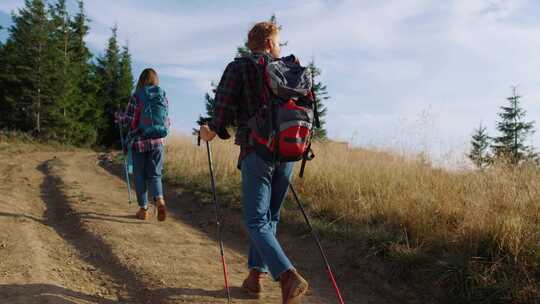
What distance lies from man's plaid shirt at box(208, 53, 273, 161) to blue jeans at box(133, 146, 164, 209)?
3.22 metres

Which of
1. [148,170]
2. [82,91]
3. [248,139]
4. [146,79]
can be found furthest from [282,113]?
[82,91]

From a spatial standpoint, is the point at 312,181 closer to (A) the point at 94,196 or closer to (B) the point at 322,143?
(A) the point at 94,196

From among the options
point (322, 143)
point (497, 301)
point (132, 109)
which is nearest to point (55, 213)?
point (132, 109)

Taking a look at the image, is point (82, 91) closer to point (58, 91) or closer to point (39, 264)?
point (58, 91)

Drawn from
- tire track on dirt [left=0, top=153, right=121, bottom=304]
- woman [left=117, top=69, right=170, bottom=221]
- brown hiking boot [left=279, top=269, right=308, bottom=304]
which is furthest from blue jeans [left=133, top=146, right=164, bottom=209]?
brown hiking boot [left=279, top=269, right=308, bottom=304]

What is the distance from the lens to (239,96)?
328 cm

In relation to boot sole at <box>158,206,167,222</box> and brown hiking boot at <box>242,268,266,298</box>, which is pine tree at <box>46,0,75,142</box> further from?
brown hiking boot at <box>242,268,266,298</box>

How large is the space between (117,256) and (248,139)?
7.52 ft

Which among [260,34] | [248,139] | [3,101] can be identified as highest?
[3,101]

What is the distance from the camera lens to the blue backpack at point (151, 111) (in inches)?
239

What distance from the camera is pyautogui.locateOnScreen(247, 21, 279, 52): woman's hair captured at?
332 centimetres

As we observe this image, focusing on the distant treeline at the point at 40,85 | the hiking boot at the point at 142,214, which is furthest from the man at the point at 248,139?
the distant treeline at the point at 40,85

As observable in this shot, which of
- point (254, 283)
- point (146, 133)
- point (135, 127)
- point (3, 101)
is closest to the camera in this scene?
point (254, 283)

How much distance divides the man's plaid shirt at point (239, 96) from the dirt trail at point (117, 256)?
1.49 m
